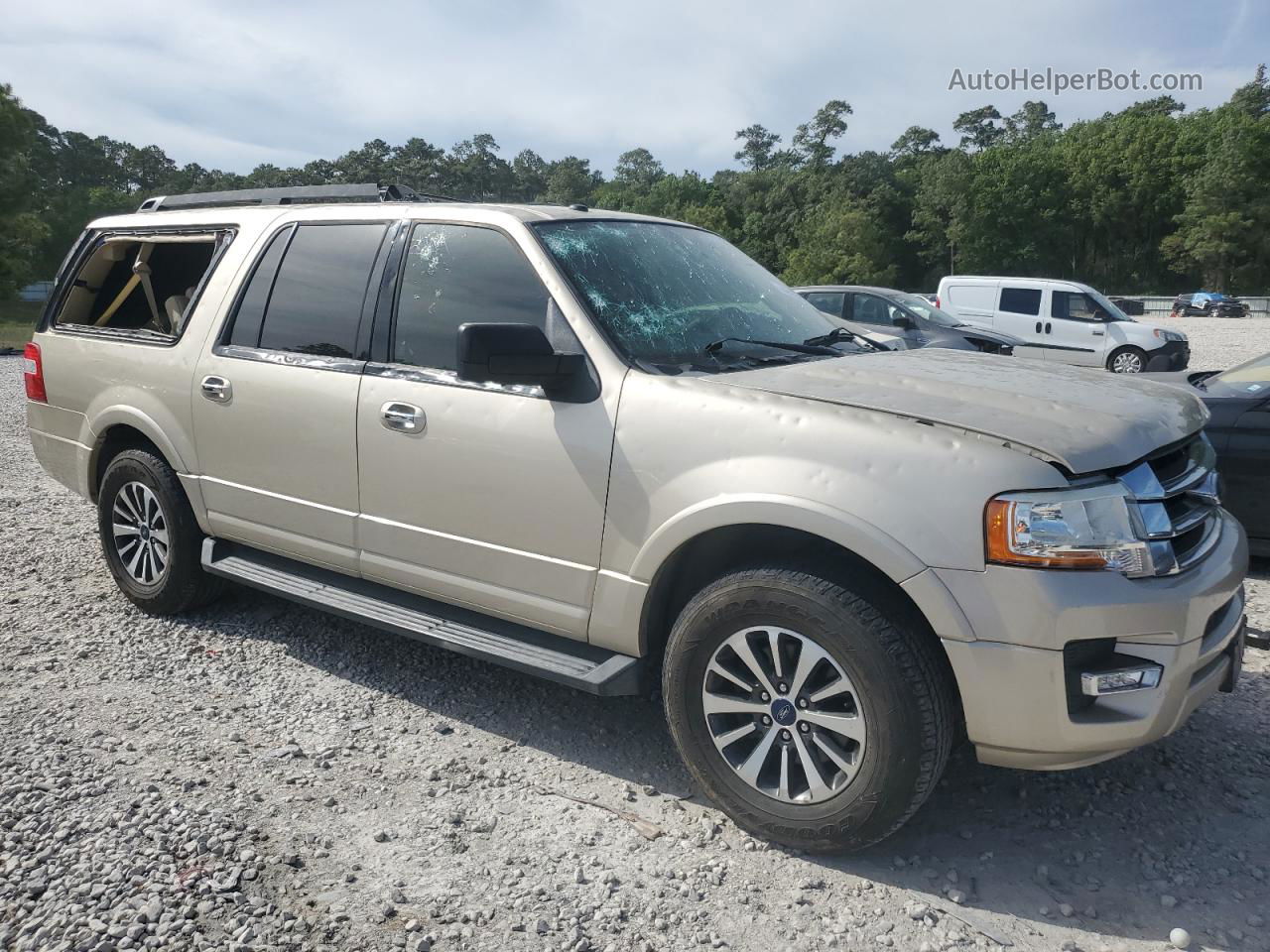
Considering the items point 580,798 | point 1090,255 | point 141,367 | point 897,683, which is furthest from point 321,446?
point 1090,255

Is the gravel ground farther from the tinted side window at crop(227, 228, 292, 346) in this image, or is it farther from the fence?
the fence

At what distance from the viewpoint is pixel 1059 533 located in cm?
255

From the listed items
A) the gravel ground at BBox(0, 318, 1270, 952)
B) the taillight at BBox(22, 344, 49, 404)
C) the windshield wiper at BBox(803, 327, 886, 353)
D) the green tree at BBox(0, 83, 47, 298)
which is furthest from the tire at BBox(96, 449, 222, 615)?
the green tree at BBox(0, 83, 47, 298)

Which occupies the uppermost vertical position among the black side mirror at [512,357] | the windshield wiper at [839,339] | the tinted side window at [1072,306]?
the tinted side window at [1072,306]

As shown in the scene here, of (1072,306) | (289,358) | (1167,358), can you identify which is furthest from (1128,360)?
(289,358)

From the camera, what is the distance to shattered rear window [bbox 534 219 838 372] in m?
3.46

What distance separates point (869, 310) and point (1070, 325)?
19.1ft

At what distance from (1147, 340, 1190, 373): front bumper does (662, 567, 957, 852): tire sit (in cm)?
1739

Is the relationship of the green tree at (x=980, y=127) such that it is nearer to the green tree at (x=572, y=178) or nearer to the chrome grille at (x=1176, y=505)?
the green tree at (x=572, y=178)

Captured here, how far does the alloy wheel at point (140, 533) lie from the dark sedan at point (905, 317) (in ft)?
33.1

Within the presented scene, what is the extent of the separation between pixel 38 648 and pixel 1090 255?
313 feet

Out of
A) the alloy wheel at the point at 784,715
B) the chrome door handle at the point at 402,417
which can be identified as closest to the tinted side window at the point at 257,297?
the chrome door handle at the point at 402,417

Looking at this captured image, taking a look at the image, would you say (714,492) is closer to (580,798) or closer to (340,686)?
(580,798)

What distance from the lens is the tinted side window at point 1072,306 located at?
1861 cm
